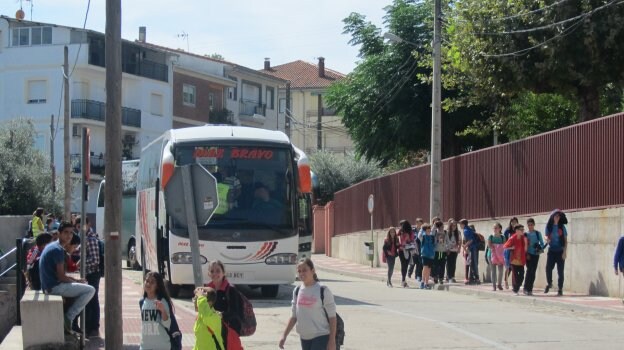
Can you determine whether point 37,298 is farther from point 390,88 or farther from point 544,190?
point 390,88

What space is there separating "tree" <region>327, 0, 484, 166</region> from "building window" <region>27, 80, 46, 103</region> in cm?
2264

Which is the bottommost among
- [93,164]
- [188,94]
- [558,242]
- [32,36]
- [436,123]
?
[558,242]

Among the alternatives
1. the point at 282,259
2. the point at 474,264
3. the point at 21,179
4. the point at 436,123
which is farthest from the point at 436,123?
the point at 21,179

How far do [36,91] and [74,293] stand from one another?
51.9m

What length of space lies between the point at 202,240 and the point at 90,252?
204 inches

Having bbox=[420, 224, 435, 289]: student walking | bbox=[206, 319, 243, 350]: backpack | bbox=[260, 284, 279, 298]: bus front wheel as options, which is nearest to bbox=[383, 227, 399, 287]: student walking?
bbox=[420, 224, 435, 289]: student walking

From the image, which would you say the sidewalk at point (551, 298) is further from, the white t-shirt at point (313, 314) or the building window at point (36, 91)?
the building window at point (36, 91)

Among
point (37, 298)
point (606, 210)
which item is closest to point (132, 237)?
point (606, 210)

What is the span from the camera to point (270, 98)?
82.7 meters

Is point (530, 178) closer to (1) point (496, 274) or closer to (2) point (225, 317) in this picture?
(1) point (496, 274)

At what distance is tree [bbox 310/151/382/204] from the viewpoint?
→ 6019 centimetres

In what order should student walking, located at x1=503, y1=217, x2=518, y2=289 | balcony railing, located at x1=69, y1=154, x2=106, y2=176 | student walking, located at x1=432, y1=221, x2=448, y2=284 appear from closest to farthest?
1. student walking, located at x1=503, y1=217, x2=518, y2=289
2. student walking, located at x1=432, y1=221, x2=448, y2=284
3. balcony railing, located at x1=69, y1=154, x2=106, y2=176

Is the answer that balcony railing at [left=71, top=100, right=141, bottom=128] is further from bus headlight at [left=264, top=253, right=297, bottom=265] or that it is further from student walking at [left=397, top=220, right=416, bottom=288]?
bus headlight at [left=264, top=253, right=297, bottom=265]

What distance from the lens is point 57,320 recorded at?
12.0m
